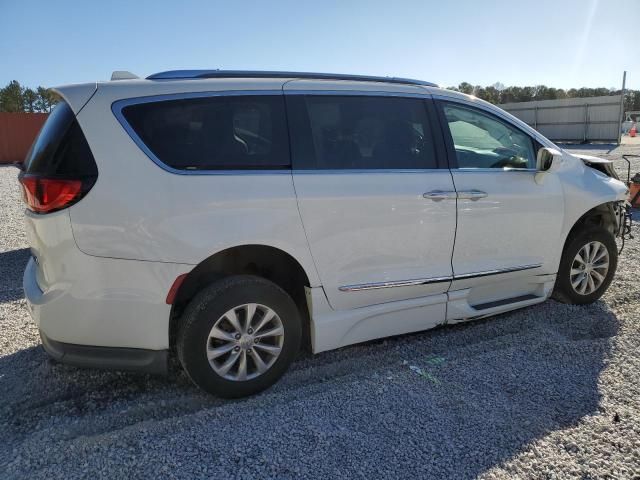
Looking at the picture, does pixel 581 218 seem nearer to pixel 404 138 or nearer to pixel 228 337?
pixel 404 138

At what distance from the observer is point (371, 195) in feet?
10.8

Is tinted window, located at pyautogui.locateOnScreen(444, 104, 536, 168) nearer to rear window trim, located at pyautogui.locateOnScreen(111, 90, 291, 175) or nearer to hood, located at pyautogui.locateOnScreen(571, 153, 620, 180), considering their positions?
hood, located at pyautogui.locateOnScreen(571, 153, 620, 180)

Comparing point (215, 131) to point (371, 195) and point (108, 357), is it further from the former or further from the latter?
point (108, 357)

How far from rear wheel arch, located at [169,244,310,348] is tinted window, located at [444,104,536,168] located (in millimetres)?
1495

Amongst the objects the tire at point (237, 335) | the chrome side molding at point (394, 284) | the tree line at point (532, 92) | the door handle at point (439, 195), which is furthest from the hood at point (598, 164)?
the tree line at point (532, 92)

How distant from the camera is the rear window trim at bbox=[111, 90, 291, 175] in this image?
9.06 feet

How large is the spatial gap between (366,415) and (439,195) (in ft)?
5.08

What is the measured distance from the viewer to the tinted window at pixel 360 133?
3.21 metres

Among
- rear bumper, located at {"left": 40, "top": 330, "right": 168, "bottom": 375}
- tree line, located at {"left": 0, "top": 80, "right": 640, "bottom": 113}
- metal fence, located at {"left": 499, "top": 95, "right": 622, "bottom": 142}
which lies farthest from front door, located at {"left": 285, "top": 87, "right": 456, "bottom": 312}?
tree line, located at {"left": 0, "top": 80, "right": 640, "bottom": 113}

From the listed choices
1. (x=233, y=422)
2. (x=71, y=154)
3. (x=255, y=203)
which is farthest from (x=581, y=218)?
(x=71, y=154)

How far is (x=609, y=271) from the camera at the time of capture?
15.2 feet

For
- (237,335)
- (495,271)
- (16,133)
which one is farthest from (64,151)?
(16,133)

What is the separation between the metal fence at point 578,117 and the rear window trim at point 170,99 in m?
30.4

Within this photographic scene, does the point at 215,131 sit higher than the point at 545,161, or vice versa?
the point at 215,131
